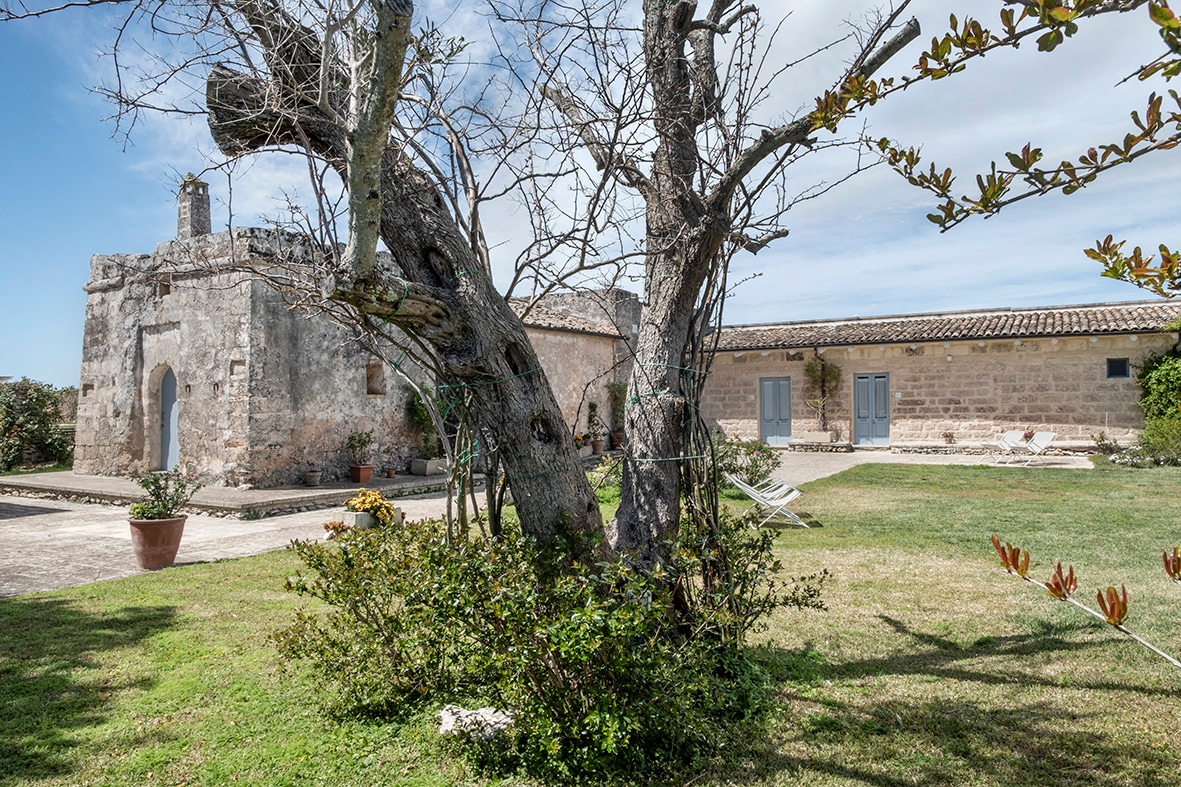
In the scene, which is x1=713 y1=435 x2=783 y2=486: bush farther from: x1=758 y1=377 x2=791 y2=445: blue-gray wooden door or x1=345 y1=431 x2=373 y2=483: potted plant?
x1=758 y1=377 x2=791 y2=445: blue-gray wooden door

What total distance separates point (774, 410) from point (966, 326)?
5.64 metres

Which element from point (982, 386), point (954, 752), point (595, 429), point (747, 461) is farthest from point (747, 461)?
point (982, 386)

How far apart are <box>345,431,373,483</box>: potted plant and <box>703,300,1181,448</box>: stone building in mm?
12038

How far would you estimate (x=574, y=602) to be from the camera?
3.21 metres

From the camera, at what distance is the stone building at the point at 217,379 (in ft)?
40.3

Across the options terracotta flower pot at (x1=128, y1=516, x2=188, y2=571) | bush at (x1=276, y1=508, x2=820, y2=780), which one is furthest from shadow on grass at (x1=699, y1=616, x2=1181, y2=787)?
terracotta flower pot at (x1=128, y1=516, x2=188, y2=571)

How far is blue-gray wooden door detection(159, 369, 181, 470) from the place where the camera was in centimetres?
1405

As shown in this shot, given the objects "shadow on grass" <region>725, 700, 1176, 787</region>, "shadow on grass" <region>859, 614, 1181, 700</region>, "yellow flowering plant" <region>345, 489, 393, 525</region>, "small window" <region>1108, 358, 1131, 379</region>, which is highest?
"small window" <region>1108, 358, 1131, 379</region>

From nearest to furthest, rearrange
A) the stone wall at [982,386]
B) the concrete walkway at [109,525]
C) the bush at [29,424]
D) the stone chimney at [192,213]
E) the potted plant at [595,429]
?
1. the concrete walkway at [109,525]
2. the stone chimney at [192,213]
3. the bush at [29,424]
4. the stone wall at [982,386]
5. the potted plant at [595,429]

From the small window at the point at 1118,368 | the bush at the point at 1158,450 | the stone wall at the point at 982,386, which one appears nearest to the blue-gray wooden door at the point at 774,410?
the stone wall at the point at 982,386

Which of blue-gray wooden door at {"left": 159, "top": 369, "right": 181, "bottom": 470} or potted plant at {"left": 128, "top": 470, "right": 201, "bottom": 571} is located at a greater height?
blue-gray wooden door at {"left": 159, "top": 369, "right": 181, "bottom": 470}

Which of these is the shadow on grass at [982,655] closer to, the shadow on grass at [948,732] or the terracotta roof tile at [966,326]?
the shadow on grass at [948,732]

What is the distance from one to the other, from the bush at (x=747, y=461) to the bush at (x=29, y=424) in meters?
16.5

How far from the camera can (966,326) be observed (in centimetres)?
1980
